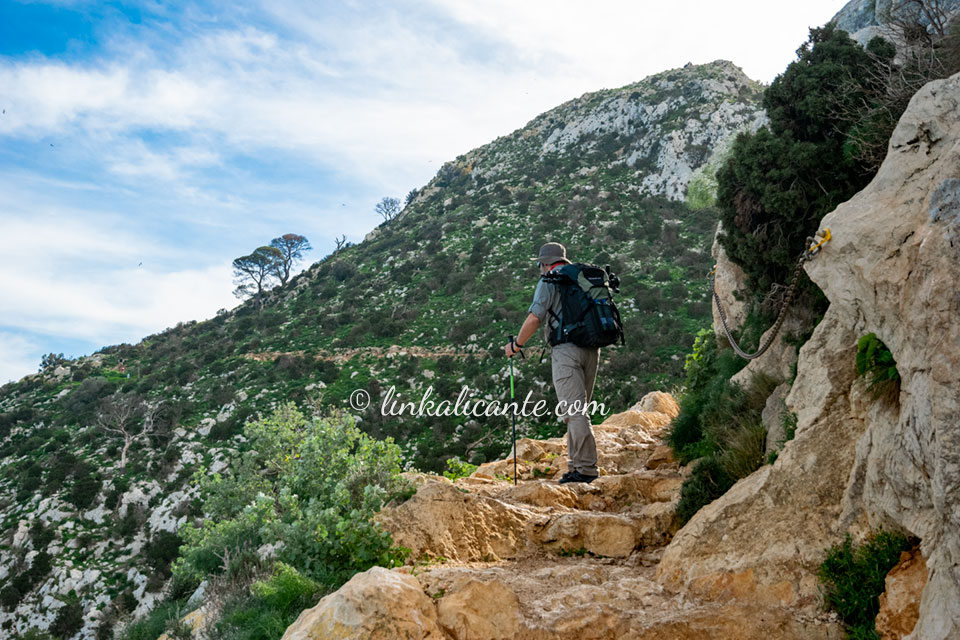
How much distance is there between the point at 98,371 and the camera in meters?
35.4

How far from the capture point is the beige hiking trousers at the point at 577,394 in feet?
18.1

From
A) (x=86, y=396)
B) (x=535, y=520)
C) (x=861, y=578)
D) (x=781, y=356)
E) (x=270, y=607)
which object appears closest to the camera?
(x=861, y=578)

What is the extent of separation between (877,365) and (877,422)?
295 mm

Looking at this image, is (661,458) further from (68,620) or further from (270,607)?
(68,620)

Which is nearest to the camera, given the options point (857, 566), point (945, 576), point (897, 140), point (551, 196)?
point (945, 576)

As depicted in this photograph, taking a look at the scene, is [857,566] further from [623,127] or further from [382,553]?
[623,127]

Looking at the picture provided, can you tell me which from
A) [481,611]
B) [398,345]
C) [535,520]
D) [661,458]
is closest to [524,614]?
[481,611]

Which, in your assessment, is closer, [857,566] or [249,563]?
[857,566]

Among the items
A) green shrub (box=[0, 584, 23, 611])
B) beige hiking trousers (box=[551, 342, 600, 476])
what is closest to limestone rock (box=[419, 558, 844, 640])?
beige hiking trousers (box=[551, 342, 600, 476])

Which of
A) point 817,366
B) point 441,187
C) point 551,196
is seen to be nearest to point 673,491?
point 817,366

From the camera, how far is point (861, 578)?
281 centimetres

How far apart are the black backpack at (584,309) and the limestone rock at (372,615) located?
291 cm

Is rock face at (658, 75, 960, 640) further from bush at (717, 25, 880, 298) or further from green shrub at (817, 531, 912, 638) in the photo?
bush at (717, 25, 880, 298)

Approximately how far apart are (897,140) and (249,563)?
559 centimetres
